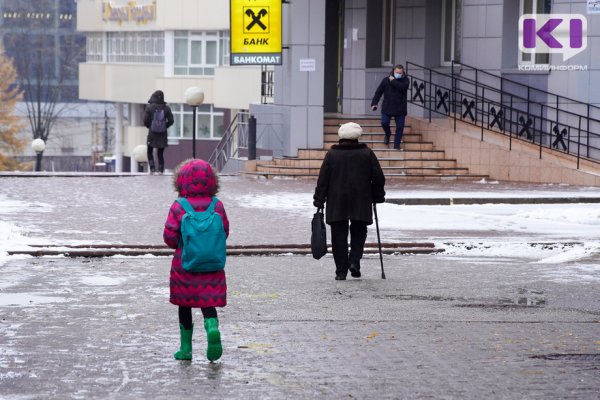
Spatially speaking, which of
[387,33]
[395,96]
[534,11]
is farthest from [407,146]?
[387,33]

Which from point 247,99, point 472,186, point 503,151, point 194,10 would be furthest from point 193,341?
point 194,10

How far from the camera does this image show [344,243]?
14492 millimetres

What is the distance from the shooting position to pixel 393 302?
12.9 m

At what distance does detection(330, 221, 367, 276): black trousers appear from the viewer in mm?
14438

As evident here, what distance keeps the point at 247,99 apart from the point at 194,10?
9.07 metres

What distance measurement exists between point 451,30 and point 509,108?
3.88 metres

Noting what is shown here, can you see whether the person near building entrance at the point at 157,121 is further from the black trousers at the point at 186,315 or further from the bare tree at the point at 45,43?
the bare tree at the point at 45,43

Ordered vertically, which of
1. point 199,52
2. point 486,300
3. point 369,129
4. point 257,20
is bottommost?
point 486,300

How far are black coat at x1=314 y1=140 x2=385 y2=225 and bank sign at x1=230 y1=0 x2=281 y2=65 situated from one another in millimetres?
16932

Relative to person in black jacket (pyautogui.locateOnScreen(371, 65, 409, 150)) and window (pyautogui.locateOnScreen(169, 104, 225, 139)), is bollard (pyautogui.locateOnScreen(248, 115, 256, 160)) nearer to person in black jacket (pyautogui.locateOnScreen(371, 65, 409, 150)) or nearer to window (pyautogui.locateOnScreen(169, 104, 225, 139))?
person in black jacket (pyautogui.locateOnScreen(371, 65, 409, 150))

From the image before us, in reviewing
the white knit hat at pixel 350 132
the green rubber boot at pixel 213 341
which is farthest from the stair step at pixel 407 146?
the green rubber boot at pixel 213 341

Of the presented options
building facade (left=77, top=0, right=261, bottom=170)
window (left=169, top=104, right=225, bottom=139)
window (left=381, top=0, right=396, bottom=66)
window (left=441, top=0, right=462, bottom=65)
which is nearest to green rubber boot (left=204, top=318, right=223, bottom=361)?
window (left=441, top=0, right=462, bottom=65)

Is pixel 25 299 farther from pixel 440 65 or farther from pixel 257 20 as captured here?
pixel 440 65

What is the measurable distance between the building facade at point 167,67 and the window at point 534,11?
28.7m
